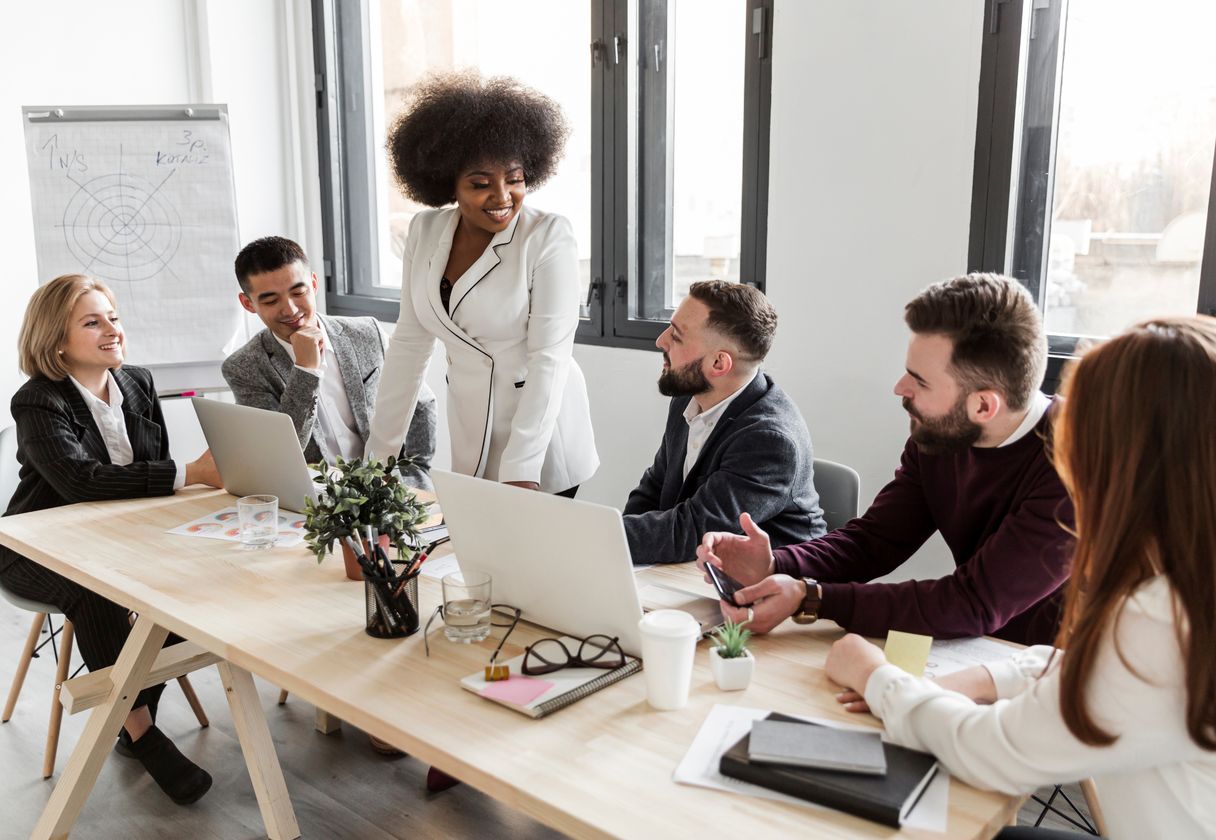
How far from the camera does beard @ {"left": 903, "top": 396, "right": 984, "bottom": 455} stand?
1579 mm

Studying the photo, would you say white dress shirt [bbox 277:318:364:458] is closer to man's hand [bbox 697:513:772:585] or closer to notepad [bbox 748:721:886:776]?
man's hand [bbox 697:513:772:585]

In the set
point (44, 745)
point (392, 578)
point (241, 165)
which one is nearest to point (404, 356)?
point (392, 578)

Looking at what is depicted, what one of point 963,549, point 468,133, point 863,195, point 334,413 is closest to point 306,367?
point 334,413

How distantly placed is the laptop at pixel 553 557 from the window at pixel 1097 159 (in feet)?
4.88

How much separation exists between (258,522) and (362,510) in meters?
0.50

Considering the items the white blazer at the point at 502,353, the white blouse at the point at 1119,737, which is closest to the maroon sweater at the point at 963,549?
the white blouse at the point at 1119,737

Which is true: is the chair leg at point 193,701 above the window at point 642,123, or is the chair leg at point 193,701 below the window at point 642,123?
below

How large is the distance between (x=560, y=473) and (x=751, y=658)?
4.15ft

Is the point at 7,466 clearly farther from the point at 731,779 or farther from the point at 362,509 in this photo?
the point at 731,779

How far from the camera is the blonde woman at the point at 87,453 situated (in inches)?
91.6

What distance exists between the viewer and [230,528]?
6.95 feet

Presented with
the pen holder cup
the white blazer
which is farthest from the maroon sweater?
the white blazer

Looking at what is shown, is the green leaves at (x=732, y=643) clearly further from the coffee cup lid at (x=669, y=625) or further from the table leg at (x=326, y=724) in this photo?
the table leg at (x=326, y=724)

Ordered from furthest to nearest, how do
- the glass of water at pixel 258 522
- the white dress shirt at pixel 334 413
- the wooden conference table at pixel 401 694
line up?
the white dress shirt at pixel 334 413 < the glass of water at pixel 258 522 < the wooden conference table at pixel 401 694
